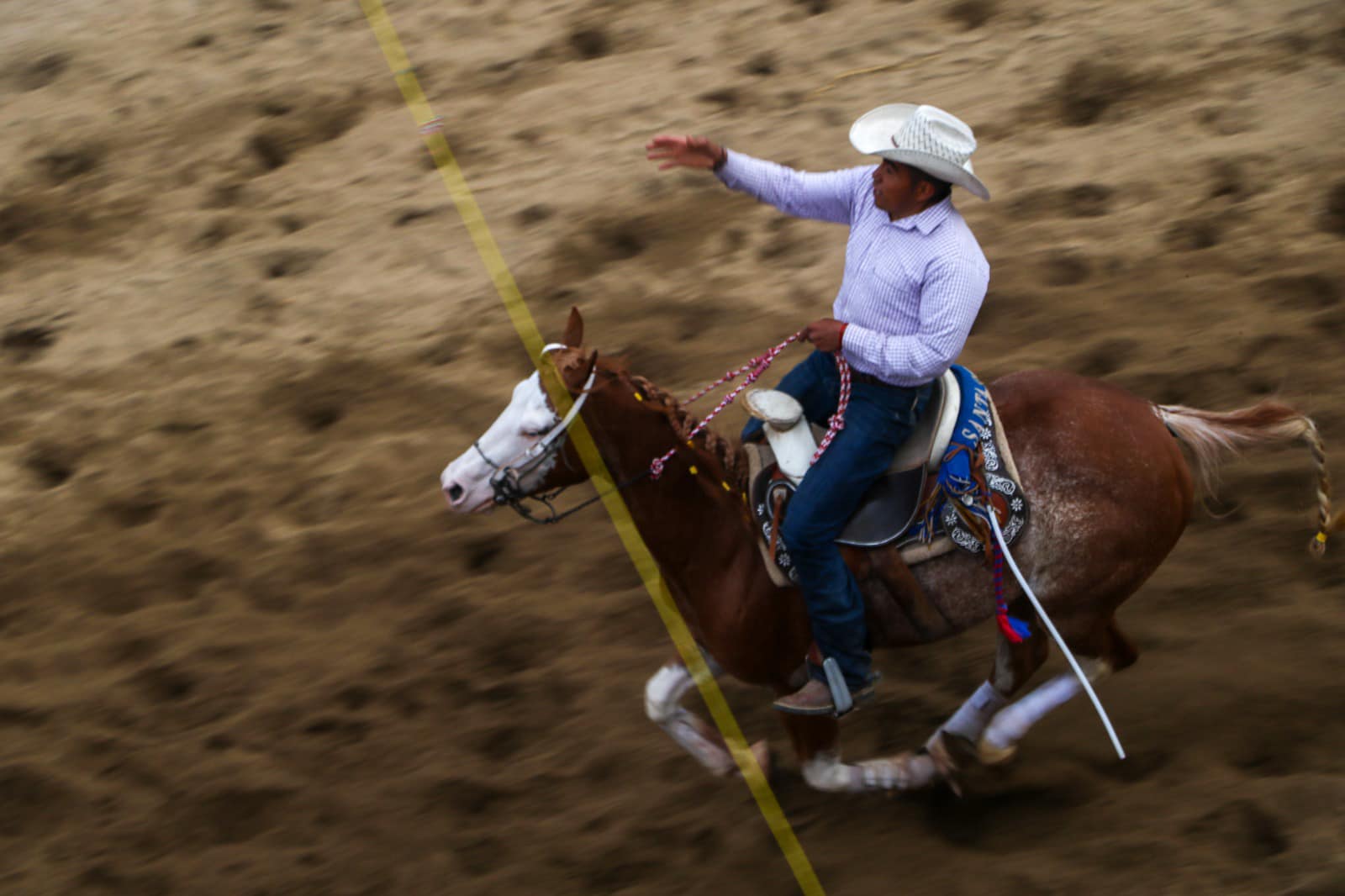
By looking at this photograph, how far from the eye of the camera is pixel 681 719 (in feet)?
14.4

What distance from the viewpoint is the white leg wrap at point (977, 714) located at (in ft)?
14.0

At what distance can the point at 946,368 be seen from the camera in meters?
3.74

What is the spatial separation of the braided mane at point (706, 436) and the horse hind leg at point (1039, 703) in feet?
4.17

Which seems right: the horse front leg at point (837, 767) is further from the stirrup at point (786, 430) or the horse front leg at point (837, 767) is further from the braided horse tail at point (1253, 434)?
the braided horse tail at point (1253, 434)

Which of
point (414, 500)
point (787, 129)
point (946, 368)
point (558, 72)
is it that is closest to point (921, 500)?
point (946, 368)

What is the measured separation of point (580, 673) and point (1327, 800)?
2.85m

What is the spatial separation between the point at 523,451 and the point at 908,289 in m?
1.28

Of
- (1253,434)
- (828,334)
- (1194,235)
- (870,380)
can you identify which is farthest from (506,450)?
(1194,235)

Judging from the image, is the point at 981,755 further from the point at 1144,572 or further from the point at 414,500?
the point at 414,500

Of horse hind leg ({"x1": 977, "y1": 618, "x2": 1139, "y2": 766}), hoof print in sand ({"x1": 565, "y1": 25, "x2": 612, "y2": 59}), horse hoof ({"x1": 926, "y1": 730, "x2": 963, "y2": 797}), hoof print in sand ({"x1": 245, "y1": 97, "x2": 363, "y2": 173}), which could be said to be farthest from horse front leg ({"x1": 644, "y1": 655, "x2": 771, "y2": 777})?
hoof print in sand ({"x1": 565, "y1": 25, "x2": 612, "y2": 59})

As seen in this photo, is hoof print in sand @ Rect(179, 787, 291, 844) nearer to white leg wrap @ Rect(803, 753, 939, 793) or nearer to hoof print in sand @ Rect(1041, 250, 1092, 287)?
white leg wrap @ Rect(803, 753, 939, 793)

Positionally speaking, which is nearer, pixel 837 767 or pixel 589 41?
pixel 837 767

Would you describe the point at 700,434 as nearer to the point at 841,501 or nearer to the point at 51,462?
the point at 841,501

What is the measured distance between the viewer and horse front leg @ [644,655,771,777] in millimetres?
4316
